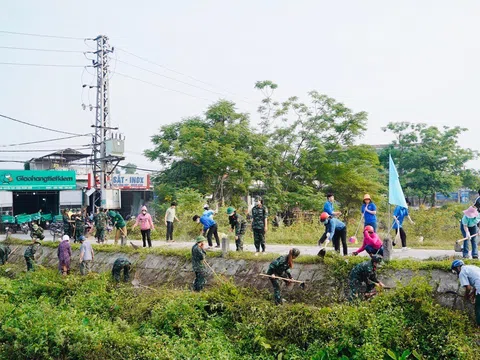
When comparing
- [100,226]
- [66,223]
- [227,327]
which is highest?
[66,223]

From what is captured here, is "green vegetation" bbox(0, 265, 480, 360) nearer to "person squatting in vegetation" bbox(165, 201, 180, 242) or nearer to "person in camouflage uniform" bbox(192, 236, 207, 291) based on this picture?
"person in camouflage uniform" bbox(192, 236, 207, 291)

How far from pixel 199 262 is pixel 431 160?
26.5m

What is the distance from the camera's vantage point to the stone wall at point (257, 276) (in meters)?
10.1

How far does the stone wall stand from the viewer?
10.1 metres

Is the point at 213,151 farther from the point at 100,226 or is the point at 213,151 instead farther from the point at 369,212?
the point at 369,212

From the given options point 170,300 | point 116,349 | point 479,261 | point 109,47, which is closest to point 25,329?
point 116,349

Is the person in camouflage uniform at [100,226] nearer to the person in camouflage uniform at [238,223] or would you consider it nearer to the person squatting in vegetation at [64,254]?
the person squatting in vegetation at [64,254]

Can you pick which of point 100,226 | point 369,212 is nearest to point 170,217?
point 100,226

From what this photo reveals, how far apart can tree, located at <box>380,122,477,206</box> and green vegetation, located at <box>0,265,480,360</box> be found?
2608cm

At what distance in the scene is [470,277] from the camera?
887cm

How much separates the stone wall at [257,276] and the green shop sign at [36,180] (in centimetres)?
1585

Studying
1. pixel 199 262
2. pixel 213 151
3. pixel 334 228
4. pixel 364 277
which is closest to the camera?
pixel 364 277

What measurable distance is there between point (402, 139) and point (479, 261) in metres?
27.5

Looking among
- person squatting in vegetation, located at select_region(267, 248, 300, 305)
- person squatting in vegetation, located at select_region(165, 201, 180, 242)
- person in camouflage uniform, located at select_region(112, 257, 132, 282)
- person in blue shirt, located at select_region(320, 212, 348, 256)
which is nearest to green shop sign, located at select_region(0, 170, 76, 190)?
person squatting in vegetation, located at select_region(165, 201, 180, 242)
